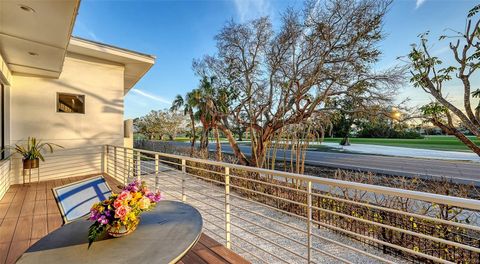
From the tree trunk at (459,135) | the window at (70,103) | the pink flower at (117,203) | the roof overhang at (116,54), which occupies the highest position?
the roof overhang at (116,54)

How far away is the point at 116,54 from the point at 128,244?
5.74m

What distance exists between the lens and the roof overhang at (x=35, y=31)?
2527 millimetres

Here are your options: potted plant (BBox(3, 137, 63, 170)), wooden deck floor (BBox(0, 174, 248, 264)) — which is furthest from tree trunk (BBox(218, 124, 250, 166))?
wooden deck floor (BBox(0, 174, 248, 264))

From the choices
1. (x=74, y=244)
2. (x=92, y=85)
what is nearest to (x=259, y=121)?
(x=92, y=85)

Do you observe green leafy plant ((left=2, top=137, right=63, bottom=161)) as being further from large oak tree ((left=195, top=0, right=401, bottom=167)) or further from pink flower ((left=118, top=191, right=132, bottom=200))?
large oak tree ((left=195, top=0, right=401, bottom=167))

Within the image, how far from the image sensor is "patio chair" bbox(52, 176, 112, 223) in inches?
75.7

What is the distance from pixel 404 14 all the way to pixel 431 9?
737mm

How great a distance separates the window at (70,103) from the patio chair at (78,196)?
14.6 ft

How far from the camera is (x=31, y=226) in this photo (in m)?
2.97

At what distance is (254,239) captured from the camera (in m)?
4.13

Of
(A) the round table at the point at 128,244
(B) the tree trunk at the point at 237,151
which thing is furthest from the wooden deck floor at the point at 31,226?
(B) the tree trunk at the point at 237,151

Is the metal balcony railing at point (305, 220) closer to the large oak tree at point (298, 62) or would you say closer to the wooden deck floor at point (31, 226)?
the wooden deck floor at point (31, 226)

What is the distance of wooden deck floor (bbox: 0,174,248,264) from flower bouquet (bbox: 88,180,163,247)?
1.02 m

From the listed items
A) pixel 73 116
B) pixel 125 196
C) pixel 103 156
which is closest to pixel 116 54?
pixel 73 116
